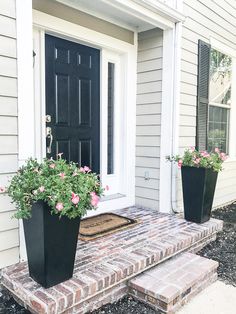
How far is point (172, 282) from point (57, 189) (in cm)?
114

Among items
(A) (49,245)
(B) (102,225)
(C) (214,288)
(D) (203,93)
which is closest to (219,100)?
(D) (203,93)

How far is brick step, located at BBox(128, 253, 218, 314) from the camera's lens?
2027mm

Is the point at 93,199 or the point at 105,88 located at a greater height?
the point at 105,88

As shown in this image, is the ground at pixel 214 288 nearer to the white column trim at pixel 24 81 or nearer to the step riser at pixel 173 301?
the step riser at pixel 173 301

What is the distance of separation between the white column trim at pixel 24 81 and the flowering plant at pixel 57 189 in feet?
1.01

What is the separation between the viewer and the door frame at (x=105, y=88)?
278cm

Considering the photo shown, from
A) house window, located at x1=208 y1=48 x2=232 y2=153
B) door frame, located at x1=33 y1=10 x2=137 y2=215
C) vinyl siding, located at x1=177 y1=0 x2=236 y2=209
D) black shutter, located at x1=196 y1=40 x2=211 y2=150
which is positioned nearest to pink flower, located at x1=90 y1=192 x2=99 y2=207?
door frame, located at x1=33 y1=10 x2=137 y2=215

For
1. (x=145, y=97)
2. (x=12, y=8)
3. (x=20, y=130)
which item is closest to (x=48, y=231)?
(x=20, y=130)

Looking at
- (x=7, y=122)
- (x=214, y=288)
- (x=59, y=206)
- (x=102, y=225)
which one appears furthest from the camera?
(x=102, y=225)

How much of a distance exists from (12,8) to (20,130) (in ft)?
2.78

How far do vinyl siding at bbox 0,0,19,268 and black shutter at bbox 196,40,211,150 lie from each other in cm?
246

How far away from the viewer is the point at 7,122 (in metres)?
2.11

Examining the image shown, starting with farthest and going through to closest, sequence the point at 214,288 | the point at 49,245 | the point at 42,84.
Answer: the point at 42,84, the point at 214,288, the point at 49,245

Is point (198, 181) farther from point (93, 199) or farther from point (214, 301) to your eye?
point (93, 199)
